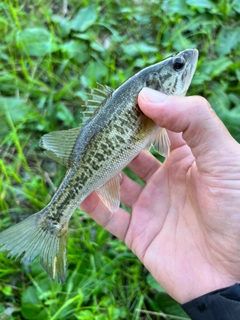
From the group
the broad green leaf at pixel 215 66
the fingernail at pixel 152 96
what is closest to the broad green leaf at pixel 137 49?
the broad green leaf at pixel 215 66

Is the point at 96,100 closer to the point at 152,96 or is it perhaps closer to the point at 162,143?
the point at 152,96

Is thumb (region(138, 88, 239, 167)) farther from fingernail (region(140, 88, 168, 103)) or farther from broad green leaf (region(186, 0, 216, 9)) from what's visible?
broad green leaf (region(186, 0, 216, 9))

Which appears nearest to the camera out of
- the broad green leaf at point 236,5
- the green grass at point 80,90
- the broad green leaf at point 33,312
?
the broad green leaf at point 33,312

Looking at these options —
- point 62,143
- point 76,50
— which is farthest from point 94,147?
point 76,50

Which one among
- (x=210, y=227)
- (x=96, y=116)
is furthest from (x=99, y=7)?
(x=210, y=227)

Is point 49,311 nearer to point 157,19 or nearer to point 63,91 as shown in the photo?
point 63,91

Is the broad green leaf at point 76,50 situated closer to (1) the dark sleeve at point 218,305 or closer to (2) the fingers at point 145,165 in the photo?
(2) the fingers at point 145,165
